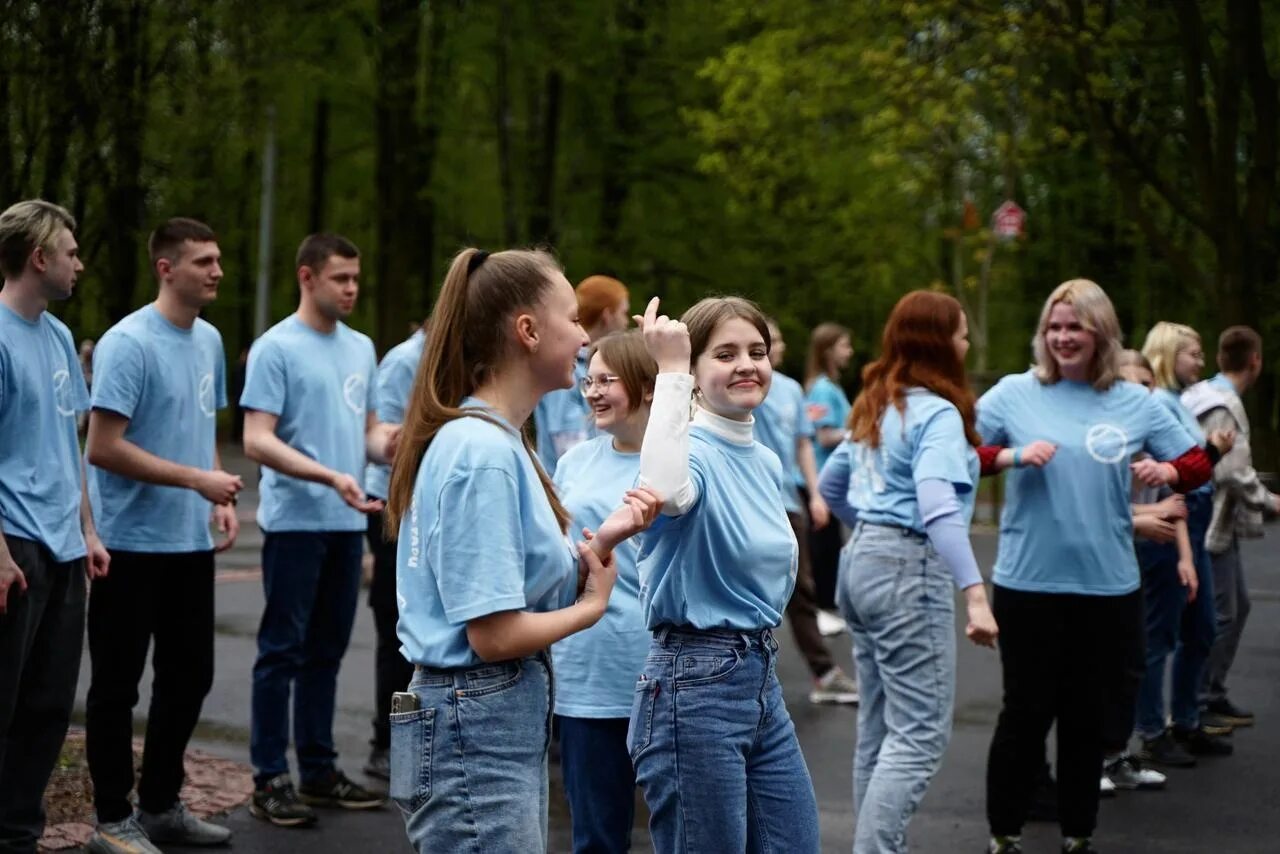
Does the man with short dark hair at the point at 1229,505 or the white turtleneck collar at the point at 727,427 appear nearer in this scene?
the white turtleneck collar at the point at 727,427

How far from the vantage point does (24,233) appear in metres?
5.80

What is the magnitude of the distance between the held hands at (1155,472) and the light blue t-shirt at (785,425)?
11.4ft

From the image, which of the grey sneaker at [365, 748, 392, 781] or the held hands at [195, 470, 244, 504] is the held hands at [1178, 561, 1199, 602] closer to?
the grey sneaker at [365, 748, 392, 781]

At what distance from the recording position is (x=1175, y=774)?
866 cm

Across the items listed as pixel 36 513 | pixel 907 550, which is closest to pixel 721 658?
pixel 907 550

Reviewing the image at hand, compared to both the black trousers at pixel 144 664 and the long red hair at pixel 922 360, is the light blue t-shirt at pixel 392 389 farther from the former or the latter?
the long red hair at pixel 922 360

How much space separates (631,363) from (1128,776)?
4.11 meters

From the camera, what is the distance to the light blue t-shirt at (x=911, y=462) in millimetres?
5938

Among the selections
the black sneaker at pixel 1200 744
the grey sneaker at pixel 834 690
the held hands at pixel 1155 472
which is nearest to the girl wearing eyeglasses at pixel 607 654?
the held hands at pixel 1155 472

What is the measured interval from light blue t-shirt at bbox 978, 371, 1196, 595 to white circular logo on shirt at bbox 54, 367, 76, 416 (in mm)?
3268

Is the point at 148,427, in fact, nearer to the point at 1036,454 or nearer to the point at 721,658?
the point at 721,658

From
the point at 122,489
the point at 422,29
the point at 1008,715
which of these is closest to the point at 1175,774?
the point at 1008,715

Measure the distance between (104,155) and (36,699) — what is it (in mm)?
3214

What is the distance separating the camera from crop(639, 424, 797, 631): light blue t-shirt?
4332 millimetres
